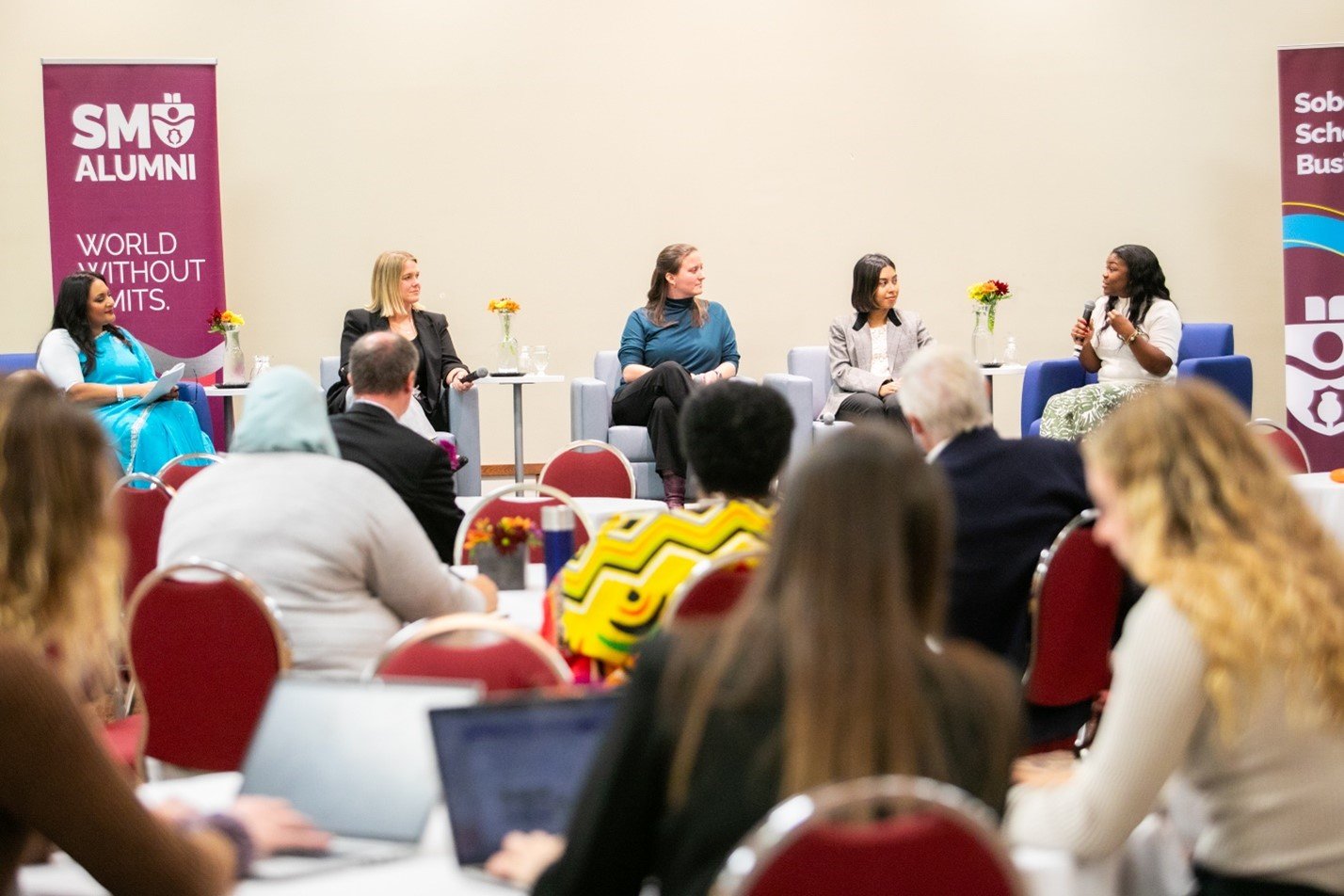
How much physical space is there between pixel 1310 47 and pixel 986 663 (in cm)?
779

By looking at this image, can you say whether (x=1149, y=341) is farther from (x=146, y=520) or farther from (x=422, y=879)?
(x=422, y=879)

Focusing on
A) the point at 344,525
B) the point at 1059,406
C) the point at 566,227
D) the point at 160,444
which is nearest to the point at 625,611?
the point at 344,525

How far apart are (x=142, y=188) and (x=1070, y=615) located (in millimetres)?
6205

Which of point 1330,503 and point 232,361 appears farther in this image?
point 232,361

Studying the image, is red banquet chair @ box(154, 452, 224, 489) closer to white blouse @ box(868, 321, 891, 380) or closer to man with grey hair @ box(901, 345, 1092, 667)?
man with grey hair @ box(901, 345, 1092, 667)

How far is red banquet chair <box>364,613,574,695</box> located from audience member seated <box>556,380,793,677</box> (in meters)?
0.34

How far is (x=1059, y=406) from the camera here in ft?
21.2

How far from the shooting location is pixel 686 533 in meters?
2.53

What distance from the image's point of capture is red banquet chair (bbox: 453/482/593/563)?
151 inches

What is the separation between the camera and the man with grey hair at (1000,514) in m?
2.99

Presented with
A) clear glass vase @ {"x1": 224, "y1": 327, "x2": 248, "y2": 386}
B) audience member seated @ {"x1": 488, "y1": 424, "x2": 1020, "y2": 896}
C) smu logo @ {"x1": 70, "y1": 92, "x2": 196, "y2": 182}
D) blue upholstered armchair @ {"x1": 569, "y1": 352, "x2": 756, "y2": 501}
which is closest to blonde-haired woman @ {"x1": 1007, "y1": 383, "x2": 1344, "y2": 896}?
audience member seated @ {"x1": 488, "y1": 424, "x2": 1020, "y2": 896}

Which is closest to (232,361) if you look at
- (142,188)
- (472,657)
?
(142,188)

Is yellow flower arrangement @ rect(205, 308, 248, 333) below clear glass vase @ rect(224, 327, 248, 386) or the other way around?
the other way around

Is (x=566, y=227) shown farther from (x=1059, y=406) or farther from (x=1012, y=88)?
(x=1059, y=406)
